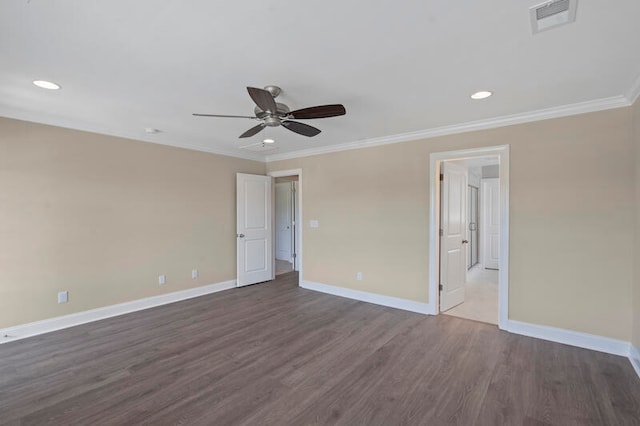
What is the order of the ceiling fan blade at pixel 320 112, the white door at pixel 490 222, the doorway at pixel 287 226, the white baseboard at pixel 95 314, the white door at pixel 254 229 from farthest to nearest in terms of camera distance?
1. the doorway at pixel 287 226
2. the white door at pixel 490 222
3. the white door at pixel 254 229
4. the white baseboard at pixel 95 314
5. the ceiling fan blade at pixel 320 112

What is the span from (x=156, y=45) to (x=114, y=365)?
8.89 feet

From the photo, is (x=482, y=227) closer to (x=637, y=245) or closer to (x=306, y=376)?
(x=637, y=245)

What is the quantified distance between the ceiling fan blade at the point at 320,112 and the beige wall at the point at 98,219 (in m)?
2.91

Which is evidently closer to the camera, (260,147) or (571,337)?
(571,337)

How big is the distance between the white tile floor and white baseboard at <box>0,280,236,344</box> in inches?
153

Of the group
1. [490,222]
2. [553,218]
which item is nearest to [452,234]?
[553,218]

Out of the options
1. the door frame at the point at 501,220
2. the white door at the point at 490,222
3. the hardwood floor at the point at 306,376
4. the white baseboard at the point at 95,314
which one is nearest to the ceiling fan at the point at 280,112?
the door frame at the point at 501,220

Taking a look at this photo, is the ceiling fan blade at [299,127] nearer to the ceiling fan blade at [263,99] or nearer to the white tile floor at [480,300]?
the ceiling fan blade at [263,99]

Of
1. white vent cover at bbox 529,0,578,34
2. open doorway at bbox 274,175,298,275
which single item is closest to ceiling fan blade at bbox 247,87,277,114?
white vent cover at bbox 529,0,578,34

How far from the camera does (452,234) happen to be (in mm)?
4250

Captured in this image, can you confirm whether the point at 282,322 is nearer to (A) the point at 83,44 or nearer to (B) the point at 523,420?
(B) the point at 523,420

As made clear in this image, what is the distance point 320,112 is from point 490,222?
618 cm

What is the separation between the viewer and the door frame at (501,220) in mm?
3434

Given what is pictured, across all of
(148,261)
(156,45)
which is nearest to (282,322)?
(148,261)
